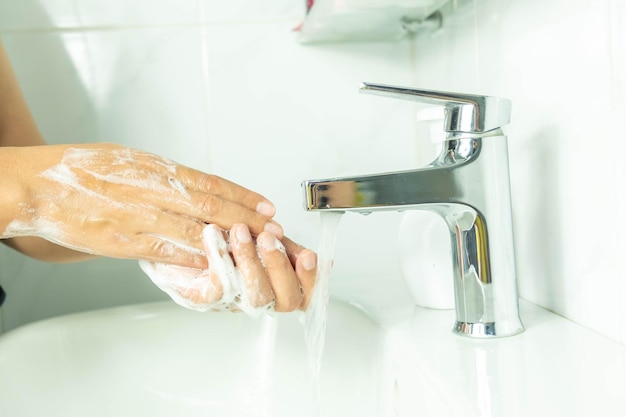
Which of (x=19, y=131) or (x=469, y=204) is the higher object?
(x=19, y=131)

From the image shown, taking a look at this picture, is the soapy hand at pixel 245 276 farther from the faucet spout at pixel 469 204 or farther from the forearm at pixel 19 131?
the forearm at pixel 19 131

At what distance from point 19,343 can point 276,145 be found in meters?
0.42

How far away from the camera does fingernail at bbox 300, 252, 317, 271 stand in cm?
59

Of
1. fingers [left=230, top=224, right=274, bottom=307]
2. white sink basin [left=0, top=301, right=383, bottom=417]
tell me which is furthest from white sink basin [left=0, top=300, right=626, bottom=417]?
fingers [left=230, top=224, right=274, bottom=307]

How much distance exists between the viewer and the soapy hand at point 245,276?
57 cm

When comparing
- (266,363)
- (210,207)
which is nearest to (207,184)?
(210,207)

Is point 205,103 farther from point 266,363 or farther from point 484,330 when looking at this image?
point 484,330

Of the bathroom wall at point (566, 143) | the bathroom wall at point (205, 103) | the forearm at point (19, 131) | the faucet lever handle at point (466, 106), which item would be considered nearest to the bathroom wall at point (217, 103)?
the bathroom wall at point (205, 103)

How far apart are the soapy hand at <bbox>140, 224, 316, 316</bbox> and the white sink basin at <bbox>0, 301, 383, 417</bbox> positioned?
12cm

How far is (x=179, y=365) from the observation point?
2.56 feet

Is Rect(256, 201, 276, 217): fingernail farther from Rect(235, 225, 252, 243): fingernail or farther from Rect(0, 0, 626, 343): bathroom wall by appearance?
Rect(0, 0, 626, 343): bathroom wall

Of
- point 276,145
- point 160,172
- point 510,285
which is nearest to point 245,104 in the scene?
point 276,145

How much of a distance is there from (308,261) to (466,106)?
173mm

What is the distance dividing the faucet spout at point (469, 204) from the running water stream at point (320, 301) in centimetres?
4
